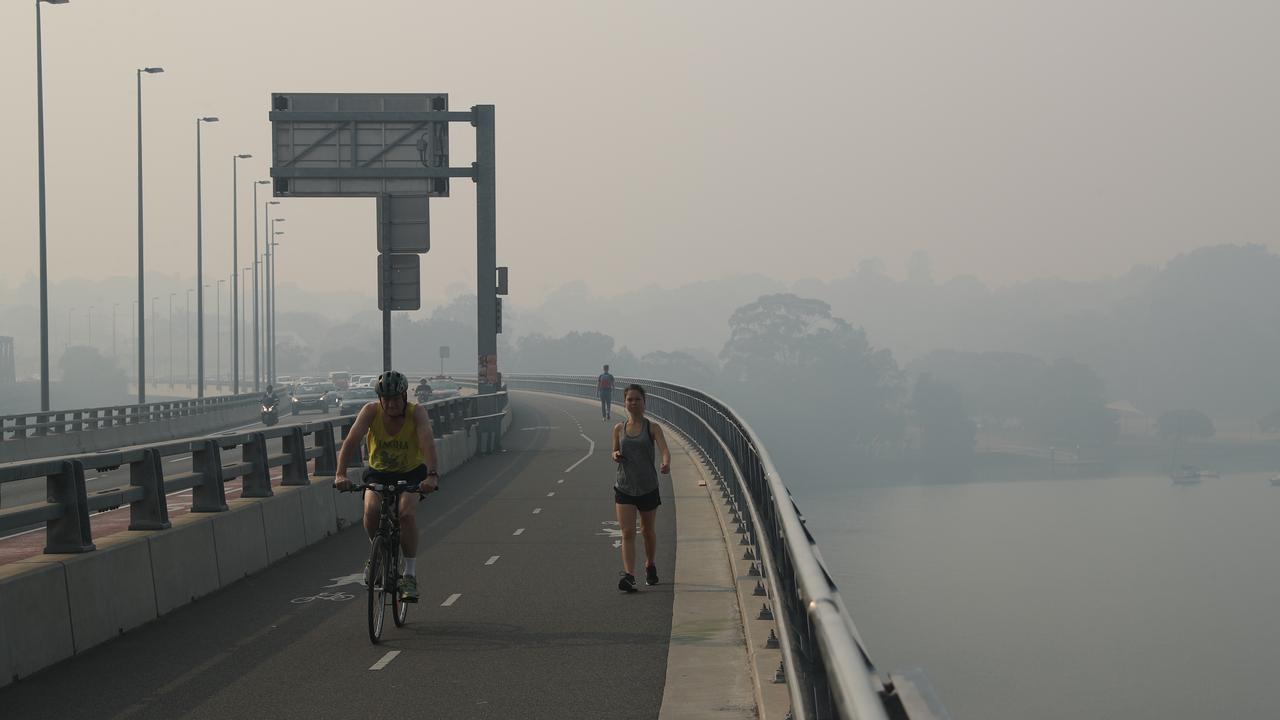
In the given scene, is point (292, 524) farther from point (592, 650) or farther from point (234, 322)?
point (234, 322)

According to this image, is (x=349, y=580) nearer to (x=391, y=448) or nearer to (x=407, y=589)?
(x=407, y=589)

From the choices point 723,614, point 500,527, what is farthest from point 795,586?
point 500,527

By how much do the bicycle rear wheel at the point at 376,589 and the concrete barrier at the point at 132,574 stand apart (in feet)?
6.27

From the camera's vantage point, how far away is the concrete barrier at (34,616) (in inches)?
365

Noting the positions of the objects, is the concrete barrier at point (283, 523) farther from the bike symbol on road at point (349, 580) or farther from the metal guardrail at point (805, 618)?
the metal guardrail at point (805, 618)

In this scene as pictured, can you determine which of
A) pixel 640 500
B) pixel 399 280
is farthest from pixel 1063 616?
pixel 640 500

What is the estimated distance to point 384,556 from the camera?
10906mm

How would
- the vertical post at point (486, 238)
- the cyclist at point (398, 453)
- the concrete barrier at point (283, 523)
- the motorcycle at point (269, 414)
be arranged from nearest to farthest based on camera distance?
1. the cyclist at point (398, 453)
2. the concrete barrier at point (283, 523)
3. the vertical post at point (486, 238)
4. the motorcycle at point (269, 414)

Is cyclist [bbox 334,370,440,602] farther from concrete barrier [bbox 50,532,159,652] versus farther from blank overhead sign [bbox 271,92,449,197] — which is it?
blank overhead sign [bbox 271,92,449,197]

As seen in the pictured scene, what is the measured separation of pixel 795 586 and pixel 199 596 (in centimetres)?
698

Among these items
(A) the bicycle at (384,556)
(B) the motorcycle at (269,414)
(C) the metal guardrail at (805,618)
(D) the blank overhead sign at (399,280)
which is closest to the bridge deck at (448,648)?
(A) the bicycle at (384,556)

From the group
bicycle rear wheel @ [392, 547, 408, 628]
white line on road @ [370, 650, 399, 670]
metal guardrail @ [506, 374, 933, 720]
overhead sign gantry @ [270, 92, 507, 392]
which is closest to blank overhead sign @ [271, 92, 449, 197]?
overhead sign gantry @ [270, 92, 507, 392]

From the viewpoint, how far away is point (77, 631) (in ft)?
33.9

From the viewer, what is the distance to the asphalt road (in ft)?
28.9
